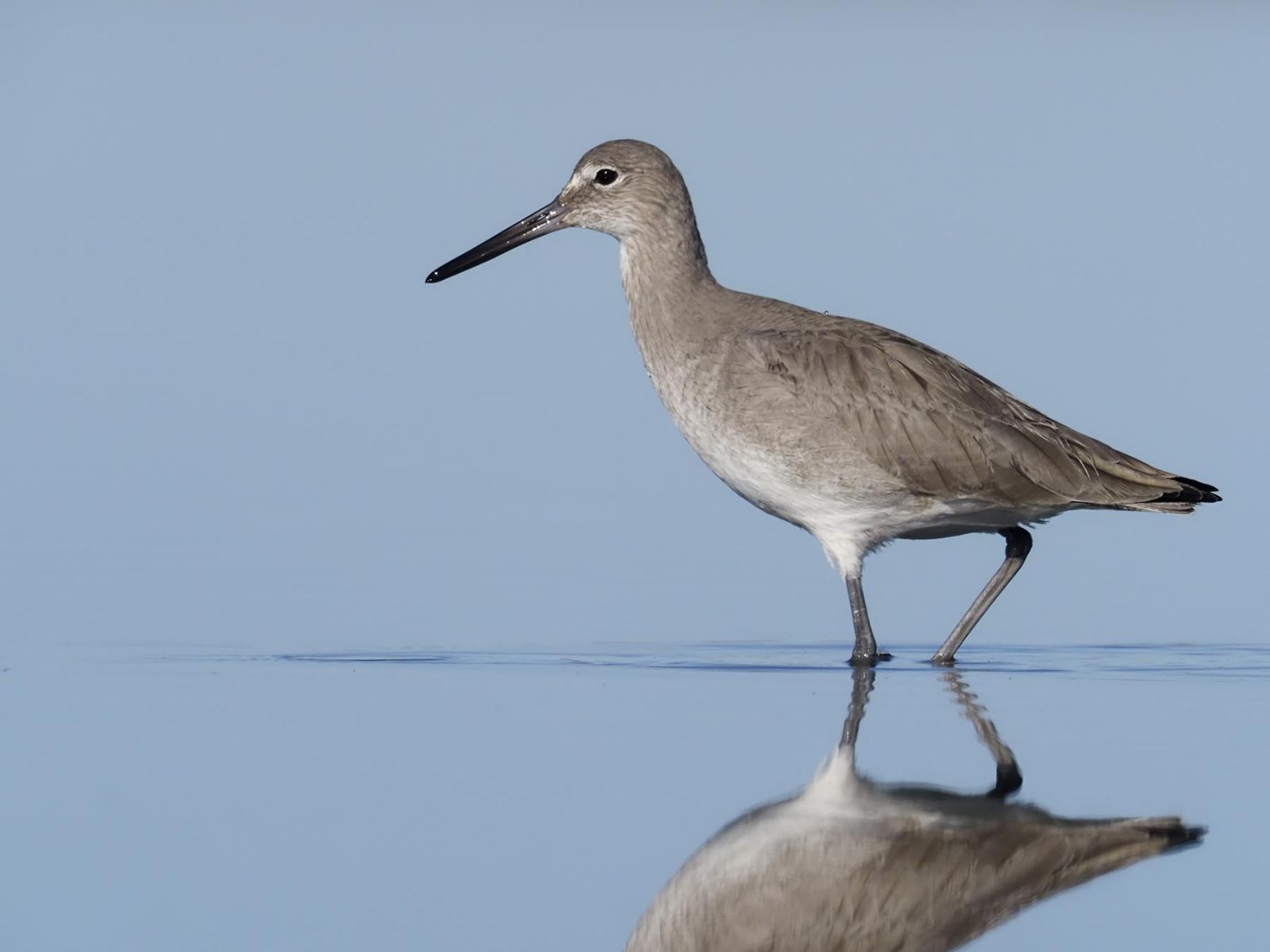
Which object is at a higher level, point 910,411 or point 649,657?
point 910,411

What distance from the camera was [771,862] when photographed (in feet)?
19.3

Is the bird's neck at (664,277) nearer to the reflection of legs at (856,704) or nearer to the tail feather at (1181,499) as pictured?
the reflection of legs at (856,704)

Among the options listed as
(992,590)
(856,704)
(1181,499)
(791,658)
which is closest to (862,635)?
(791,658)

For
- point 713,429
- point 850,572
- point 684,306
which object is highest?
point 684,306

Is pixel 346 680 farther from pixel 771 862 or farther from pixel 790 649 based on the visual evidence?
pixel 771 862

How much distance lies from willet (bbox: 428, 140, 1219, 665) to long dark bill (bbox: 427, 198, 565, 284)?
69cm

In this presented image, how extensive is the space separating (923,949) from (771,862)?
0.65 m

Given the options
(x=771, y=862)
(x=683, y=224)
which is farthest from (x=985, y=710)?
(x=683, y=224)

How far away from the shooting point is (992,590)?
1022cm

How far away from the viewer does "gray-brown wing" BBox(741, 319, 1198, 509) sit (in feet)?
31.9

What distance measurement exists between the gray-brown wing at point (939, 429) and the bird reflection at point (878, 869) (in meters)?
3.30

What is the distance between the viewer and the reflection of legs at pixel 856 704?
24.7ft

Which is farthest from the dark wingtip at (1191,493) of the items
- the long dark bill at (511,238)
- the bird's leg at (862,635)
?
the long dark bill at (511,238)

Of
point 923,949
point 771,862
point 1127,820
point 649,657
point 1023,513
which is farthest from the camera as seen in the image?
point 1023,513
